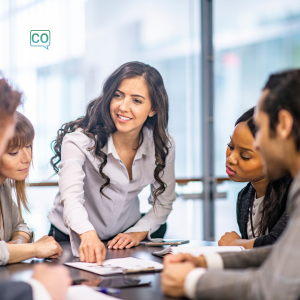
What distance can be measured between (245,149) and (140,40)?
7.71 feet

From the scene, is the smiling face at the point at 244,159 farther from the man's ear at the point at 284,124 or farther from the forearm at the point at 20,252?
the forearm at the point at 20,252

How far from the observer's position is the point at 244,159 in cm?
174

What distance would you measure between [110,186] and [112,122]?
1.06 feet

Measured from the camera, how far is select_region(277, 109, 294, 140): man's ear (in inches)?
37.1

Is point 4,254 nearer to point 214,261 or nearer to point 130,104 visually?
point 214,261

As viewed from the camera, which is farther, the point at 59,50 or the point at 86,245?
the point at 59,50

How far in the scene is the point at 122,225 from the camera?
2088 millimetres

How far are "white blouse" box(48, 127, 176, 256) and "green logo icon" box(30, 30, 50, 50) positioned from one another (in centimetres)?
167

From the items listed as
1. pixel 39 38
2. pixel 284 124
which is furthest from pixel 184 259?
pixel 39 38

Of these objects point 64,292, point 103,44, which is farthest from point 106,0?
point 64,292

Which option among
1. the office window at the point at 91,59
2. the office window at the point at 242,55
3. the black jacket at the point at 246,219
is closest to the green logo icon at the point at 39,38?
the office window at the point at 91,59

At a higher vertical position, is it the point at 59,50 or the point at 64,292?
the point at 59,50

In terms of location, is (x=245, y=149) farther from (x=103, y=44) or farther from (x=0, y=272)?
(x=103, y=44)

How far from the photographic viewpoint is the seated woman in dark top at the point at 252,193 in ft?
5.34
